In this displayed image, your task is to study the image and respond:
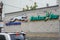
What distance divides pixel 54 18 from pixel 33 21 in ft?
10.9

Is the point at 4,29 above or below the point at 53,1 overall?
below

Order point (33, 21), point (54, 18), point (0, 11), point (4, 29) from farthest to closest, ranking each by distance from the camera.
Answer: point (0, 11), point (4, 29), point (33, 21), point (54, 18)

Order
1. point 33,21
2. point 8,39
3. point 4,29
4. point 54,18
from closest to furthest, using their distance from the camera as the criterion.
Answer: point 8,39 < point 54,18 < point 33,21 < point 4,29

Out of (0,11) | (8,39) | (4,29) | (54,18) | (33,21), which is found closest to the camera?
(8,39)

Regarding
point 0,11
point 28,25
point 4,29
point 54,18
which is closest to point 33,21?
point 28,25

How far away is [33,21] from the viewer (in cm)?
3030

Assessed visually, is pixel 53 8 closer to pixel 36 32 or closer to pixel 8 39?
pixel 36 32

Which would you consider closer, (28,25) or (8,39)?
(8,39)

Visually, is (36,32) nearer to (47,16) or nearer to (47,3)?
(47,16)

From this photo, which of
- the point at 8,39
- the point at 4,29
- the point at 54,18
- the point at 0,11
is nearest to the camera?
the point at 8,39

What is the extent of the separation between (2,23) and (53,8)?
9.68 metres

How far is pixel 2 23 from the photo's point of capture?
1366 inches

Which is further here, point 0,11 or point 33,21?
point 0,11

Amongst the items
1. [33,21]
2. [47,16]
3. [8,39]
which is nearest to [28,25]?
[33,21]
